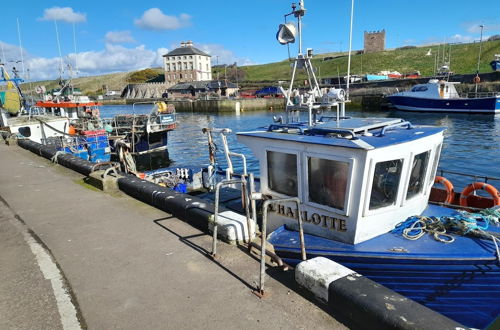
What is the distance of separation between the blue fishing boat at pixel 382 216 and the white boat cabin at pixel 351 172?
0.06ft

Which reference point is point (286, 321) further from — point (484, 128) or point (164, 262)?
point (484, 128)

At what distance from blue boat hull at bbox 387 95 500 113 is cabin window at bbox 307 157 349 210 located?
140ft

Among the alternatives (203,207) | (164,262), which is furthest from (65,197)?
(164,262)

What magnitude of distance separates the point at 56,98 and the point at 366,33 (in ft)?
444

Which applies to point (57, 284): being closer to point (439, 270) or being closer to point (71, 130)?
point (439, 270)

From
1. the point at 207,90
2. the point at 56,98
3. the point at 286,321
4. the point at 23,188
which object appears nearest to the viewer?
the point at 286,321

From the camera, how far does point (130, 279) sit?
429 centimetres

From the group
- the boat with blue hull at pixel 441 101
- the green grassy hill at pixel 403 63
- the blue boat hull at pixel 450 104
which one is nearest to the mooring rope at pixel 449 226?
the boat with blue hull at pixel 441 101

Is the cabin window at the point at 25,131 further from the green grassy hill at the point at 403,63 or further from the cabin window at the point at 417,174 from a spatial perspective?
the green grassy hill at the point at 403,63

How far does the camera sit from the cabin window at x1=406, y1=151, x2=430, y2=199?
619 centimetres

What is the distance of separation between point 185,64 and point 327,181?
4986 inches

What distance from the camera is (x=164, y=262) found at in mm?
4703

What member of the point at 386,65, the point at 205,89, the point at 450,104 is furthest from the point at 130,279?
the point at 386,65

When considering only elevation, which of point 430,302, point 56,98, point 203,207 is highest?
point 56,98
